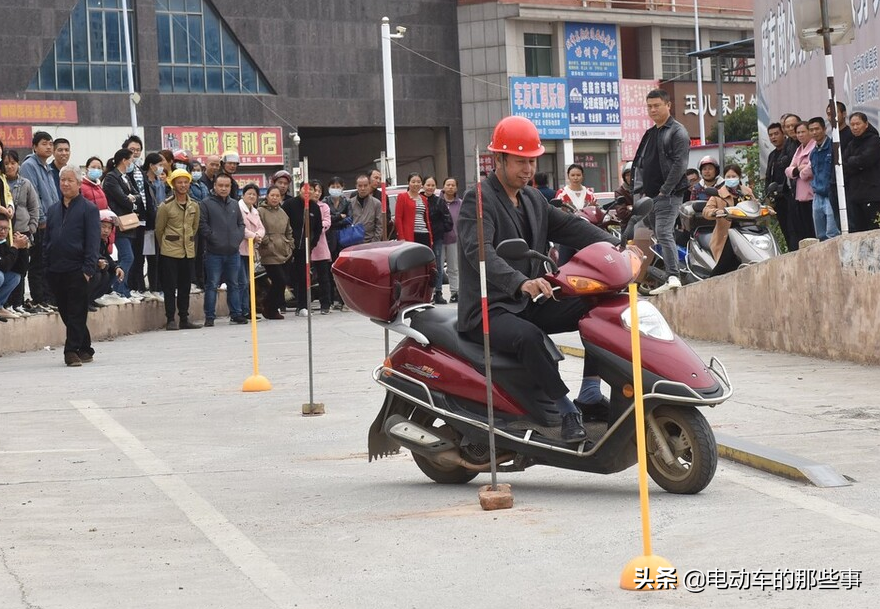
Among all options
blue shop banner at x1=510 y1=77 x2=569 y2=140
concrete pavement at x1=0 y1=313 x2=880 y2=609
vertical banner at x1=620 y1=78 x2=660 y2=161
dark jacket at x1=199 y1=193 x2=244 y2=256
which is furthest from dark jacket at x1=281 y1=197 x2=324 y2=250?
vertical banner at x1=620 y1=78 x2=660 y2=161

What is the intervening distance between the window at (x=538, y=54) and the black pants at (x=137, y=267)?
125 feet

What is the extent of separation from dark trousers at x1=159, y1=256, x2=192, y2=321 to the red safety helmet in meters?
12.9

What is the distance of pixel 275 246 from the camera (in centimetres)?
2216

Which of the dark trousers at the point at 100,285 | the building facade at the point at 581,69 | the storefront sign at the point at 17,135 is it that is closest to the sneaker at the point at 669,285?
the dark trousers at the point at 100,285

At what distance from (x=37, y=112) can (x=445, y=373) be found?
1668 inches

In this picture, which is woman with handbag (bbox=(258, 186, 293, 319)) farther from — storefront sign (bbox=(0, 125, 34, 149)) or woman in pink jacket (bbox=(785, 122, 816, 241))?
storefront sign (bbox=(0, 125, 34, 149))

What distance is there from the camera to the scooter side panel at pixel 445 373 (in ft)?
26.9

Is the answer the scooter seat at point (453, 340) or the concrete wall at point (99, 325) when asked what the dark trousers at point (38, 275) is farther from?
the scooter seat at point (453, 340)

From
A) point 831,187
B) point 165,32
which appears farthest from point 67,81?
point 831,187

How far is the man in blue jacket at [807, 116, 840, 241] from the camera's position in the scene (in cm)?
1733

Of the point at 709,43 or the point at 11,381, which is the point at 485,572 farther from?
the point at 709,43

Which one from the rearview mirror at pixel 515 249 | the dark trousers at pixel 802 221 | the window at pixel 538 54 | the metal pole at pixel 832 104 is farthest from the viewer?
the window at pixel 538 54

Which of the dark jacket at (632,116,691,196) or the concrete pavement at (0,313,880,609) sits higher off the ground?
the dark jacket at (632,116,691,196)

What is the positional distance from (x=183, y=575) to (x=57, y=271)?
974 cm
